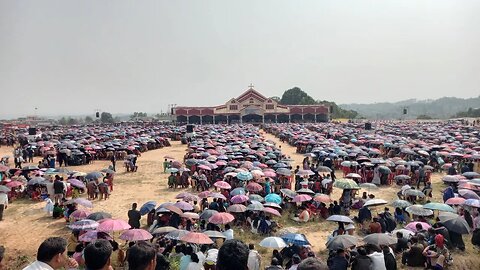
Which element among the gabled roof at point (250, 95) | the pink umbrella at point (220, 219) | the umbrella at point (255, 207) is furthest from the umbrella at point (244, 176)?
the gabled roof at point (250, 95)

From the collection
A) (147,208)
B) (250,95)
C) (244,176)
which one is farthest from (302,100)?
(147,208)

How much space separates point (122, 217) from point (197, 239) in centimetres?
635

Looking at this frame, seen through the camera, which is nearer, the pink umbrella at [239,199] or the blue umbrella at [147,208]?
the blue umbrella at [147,208]

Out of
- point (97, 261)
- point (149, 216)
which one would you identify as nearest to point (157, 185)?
point (149, 216)

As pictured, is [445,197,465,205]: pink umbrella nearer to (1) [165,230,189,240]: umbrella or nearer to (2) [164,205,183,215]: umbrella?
(2) [164,205,183,215]: umbrella

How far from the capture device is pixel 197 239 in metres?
8.09

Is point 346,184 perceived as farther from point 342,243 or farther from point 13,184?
point 13,184

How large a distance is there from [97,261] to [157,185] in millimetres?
15522

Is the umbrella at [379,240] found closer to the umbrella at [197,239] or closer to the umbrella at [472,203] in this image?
the umbrella at [197,239]

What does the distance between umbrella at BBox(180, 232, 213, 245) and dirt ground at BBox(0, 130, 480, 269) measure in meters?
2.06

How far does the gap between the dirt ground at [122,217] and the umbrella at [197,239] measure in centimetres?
206

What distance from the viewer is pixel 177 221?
1027cm

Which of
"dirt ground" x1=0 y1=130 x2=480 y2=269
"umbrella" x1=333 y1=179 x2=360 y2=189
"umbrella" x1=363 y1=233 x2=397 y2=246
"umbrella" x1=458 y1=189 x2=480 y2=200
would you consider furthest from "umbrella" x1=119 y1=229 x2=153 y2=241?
"umbrella" x1=458 y1=189 x2=480 y2=200

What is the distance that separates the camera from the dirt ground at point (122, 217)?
9.93 metres
